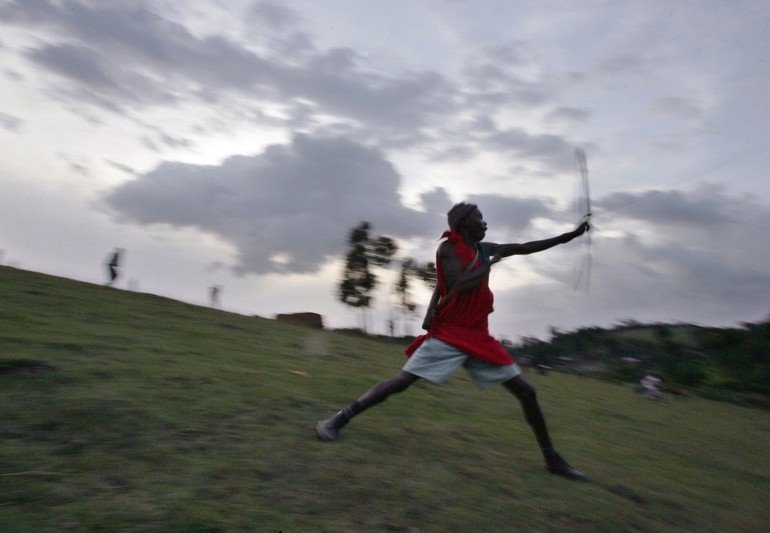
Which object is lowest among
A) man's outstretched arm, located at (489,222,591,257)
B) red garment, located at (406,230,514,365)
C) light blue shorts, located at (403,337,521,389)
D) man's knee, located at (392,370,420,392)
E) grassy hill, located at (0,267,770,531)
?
grassy hill, located at (0,267,770,531)

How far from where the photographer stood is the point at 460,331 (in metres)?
4.88

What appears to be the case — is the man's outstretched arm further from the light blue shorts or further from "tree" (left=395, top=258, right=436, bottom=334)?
"tree" (left=395, top=258, right=436, bottom=334)

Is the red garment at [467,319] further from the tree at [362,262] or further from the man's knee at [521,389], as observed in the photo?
the tree at [362,262]

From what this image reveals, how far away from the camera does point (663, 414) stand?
40.5ft

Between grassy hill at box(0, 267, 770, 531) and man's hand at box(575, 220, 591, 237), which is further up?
man's hand at box(575, 220, 591, 237)

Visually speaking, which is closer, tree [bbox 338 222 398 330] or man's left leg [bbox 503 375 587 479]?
man's left leg [bbox 503 375 587 479]

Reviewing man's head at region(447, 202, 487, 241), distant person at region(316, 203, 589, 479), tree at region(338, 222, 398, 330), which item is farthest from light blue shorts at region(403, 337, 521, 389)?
tree at region(338, 222, 398, 330)

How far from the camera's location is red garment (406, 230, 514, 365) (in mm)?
4840

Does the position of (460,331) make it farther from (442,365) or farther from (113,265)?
(113,265)

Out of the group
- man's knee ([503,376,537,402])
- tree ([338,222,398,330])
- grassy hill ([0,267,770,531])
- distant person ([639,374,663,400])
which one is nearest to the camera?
grassy hill ([0,267,770,531])

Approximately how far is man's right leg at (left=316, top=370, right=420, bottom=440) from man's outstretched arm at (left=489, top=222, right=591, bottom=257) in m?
1.07

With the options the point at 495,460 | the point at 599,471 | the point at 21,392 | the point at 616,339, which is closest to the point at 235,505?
the point at 21,392

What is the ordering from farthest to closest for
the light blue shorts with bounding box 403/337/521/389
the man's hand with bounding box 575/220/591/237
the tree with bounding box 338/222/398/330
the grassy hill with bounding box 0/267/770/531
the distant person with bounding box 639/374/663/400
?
the tree with bounding box 338/222/398/330 → the distant person with bounding box 639/374/663/400 → the man's hand with bounding box 575/220/591/237 → the light blue shorts with bounding box 403/337/521/389 → the grassy hill with bounding box 0/267/770/531

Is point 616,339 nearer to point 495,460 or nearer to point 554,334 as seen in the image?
point 554,334
